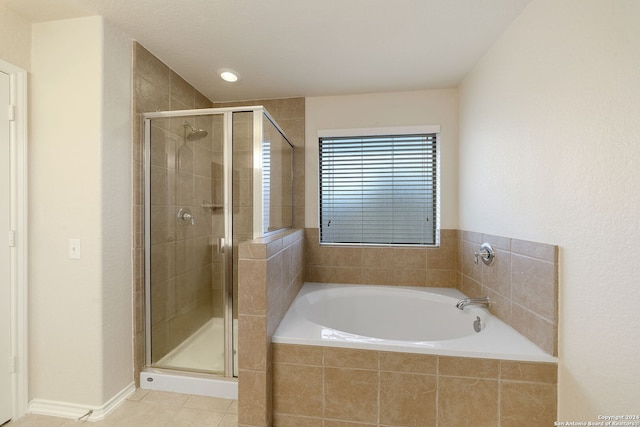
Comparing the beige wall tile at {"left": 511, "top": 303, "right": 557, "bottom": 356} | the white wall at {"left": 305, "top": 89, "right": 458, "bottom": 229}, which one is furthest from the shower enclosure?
the beige wall tile at {"left": 511, "top": 303, "right": 557, "bottom": 356}

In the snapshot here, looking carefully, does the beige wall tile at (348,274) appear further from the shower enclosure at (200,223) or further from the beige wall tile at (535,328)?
the beige wall tile at (535,328)

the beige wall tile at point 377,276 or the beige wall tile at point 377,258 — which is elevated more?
the beige wall tile at point 377,258

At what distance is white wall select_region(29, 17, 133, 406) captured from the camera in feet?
4.99

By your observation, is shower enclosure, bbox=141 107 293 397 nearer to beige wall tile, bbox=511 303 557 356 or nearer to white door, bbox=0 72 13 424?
white door, bbox=0 72 13 424

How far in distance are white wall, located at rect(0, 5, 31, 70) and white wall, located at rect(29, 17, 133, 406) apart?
38 mm

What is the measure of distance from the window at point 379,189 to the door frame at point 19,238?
2015 mm

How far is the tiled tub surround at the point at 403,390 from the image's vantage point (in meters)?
1.25

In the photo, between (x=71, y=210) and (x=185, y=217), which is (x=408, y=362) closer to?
(x=185, y=217)

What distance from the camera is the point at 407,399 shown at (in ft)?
Answer: 4.34

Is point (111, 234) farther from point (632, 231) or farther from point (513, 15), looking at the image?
point (513, 15)

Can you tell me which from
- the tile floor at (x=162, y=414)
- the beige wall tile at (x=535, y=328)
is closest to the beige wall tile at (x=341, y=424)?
the tile floor at (x=162, y=414)

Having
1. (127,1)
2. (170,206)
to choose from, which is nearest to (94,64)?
(127,1)

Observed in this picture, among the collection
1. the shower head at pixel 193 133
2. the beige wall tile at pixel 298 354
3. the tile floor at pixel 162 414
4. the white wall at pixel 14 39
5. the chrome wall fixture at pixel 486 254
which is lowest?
the tile floor at pixel 162 414

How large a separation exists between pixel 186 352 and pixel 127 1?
221 cm
